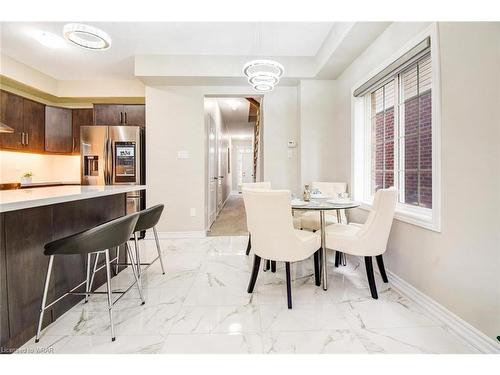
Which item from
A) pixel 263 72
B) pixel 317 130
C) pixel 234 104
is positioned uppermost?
pixel 234 104

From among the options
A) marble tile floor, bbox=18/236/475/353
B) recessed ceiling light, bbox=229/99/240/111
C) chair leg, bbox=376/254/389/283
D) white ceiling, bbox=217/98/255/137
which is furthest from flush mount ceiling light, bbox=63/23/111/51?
recessed ceiling light, bbox=229/99/240/111

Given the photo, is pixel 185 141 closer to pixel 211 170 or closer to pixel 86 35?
pixel 211 170

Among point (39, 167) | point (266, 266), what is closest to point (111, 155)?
point (39, 167)

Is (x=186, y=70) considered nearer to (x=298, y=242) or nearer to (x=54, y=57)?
(x=54, y=57)

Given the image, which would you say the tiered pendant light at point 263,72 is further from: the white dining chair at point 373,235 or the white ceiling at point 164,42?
the white dining chair at point 373,235

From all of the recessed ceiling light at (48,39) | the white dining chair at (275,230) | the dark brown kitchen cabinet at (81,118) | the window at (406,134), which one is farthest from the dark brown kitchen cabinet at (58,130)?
the window at (406,134)

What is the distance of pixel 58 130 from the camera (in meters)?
3.97

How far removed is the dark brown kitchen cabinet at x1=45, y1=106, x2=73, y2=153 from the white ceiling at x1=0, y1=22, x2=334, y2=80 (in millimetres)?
683

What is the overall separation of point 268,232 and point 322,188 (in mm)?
1644

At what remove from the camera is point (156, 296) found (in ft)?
6.14

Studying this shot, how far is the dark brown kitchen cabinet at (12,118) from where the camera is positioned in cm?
322

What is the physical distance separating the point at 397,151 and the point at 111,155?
3.88 m
